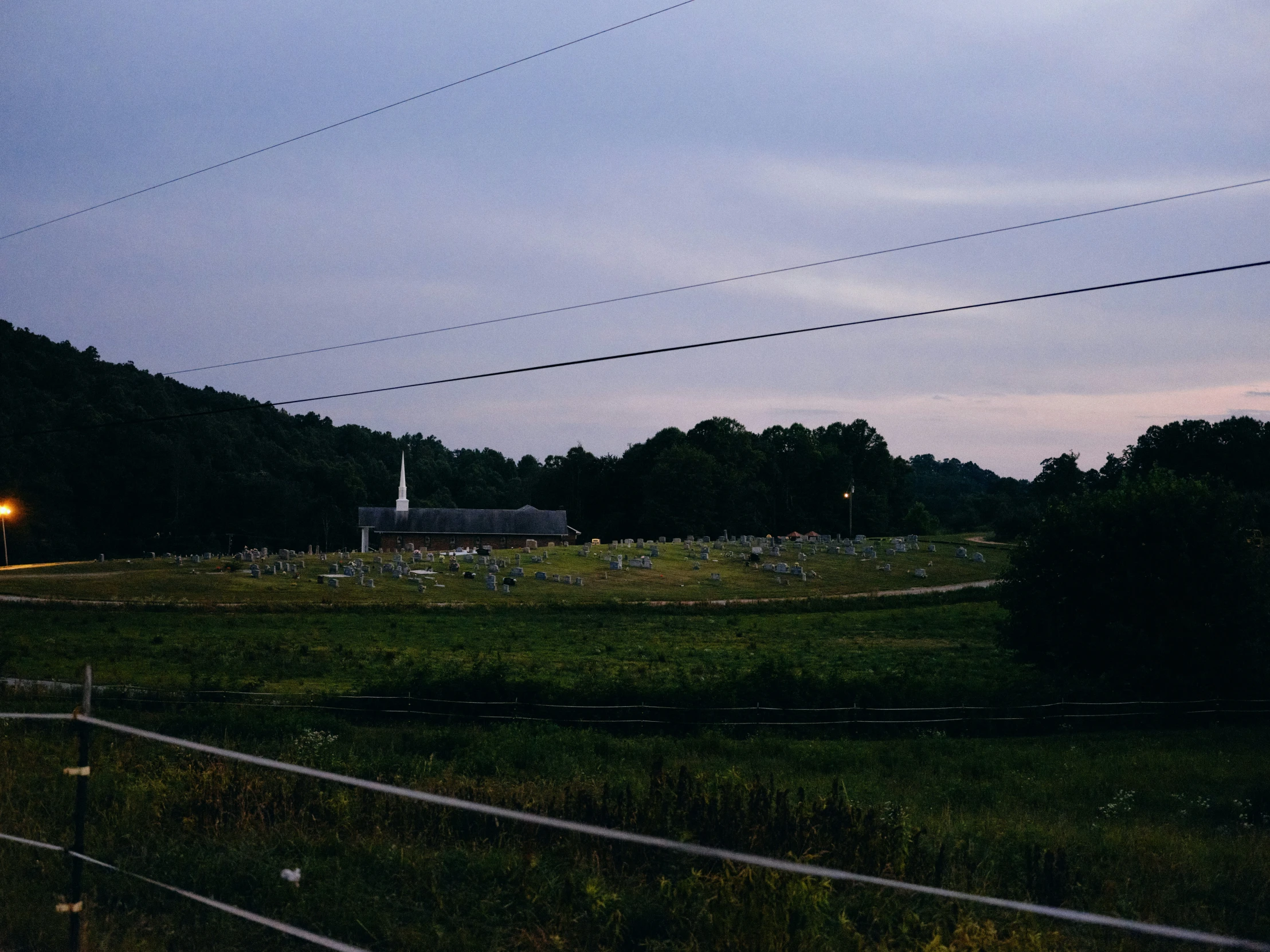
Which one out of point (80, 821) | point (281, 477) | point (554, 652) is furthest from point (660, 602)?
point (281, 477)

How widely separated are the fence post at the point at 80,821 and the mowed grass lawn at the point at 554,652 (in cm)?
1829

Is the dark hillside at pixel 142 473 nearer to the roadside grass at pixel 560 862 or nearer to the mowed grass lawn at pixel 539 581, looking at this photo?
the mowed grass lawn at pixel 539 581

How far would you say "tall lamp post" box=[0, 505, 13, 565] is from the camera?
74.7 m

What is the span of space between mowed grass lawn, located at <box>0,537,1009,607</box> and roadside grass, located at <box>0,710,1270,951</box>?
138 ft

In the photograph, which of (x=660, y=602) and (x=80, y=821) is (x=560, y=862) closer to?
(x=80, y=821)

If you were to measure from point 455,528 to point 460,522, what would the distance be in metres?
0.83

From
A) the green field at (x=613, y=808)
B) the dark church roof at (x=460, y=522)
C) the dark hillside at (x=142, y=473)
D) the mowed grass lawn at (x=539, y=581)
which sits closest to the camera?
the green field at (x=613, y=808)

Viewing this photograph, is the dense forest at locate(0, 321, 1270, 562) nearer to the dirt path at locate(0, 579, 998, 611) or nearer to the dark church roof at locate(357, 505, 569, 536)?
the dark church roof at locate(357, 505, 569, 536)

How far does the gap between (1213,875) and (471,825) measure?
23.3 ft

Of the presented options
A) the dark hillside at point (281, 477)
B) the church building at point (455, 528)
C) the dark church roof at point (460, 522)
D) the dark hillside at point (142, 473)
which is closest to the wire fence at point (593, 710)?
the dark hillside at point (281, 477)

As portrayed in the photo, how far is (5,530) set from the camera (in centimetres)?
8481

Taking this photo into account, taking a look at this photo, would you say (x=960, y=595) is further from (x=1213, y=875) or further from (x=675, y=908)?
(x=675, y=908)

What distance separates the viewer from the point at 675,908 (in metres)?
6.41

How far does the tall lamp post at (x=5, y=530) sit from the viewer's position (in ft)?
245
